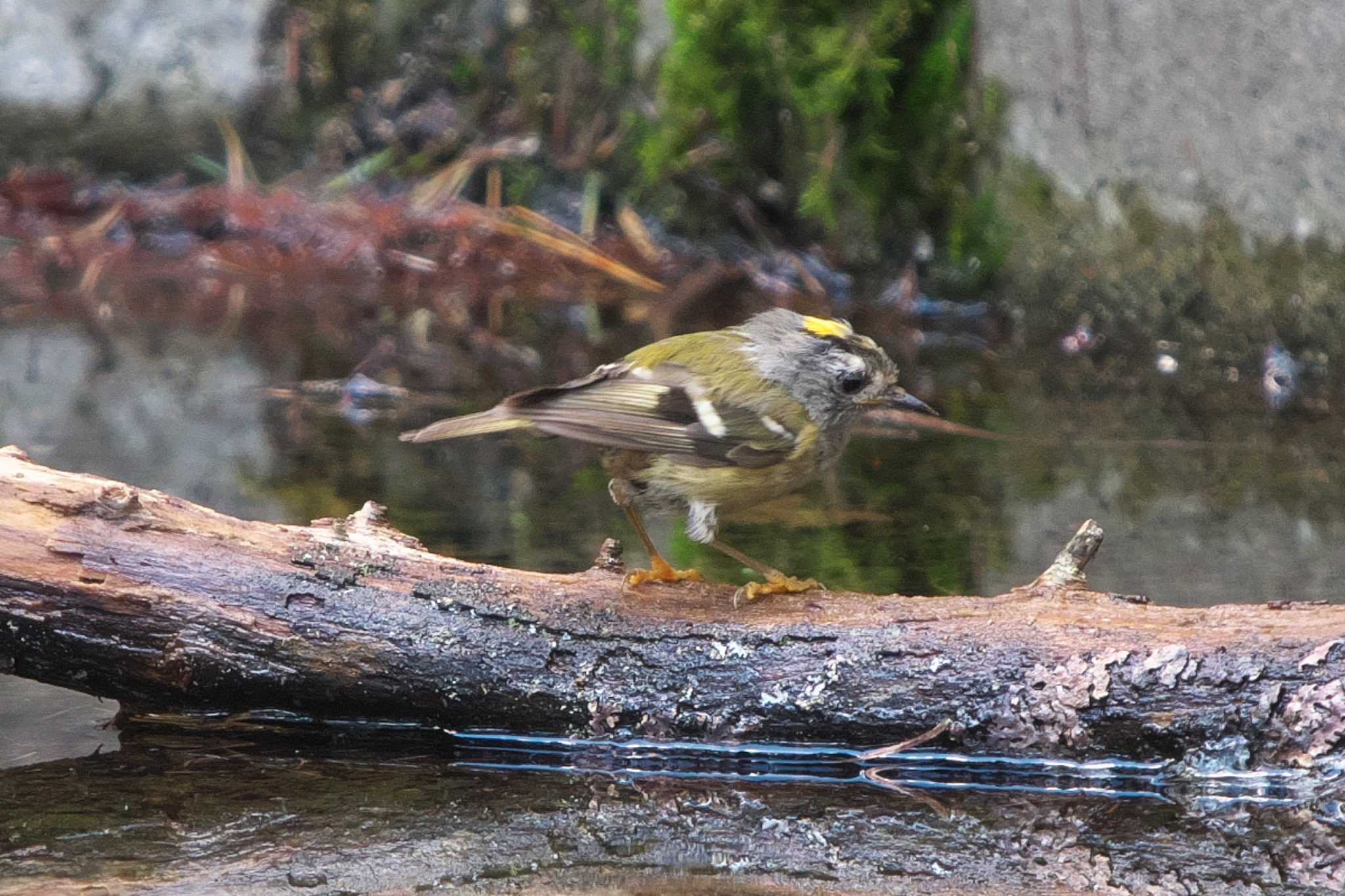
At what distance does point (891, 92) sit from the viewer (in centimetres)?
764

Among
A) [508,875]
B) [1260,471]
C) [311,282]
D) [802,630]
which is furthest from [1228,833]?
[311,282]

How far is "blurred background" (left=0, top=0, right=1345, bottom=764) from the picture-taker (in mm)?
5082

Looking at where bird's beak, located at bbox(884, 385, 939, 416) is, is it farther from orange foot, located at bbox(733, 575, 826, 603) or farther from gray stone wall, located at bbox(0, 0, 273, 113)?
gray stone wall, located at bbox(0, 0, 273, 113)

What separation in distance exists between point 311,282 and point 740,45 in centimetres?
275

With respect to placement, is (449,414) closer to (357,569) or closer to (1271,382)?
(357,569)

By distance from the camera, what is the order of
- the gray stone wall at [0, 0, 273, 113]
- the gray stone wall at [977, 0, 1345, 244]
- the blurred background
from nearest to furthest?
1. the blurred background
2. the gray stone wall at [977, 0, 1345, 244]
3. the gray stone wall at [0, 0, 273, 113]

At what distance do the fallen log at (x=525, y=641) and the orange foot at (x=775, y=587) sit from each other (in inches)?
1.9

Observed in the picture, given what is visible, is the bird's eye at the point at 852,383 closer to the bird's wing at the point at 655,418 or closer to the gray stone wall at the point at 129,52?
the bird's wing at the point at 655,418

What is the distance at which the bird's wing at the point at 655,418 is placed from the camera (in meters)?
3.59

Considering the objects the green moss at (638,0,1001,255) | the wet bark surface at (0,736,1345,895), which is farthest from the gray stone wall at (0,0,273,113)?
the wet bark surface at (0,736,1345,895)

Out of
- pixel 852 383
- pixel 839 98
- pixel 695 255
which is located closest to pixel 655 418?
pixel 852 383

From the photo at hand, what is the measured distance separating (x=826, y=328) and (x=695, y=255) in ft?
16.5

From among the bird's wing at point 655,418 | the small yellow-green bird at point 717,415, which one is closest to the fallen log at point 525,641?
the small yellow-green bird at point 717,415

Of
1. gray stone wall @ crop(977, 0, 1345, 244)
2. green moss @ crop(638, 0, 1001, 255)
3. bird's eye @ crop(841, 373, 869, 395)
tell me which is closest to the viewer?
bird's eye @ crop(841, 373, 869, 395)
